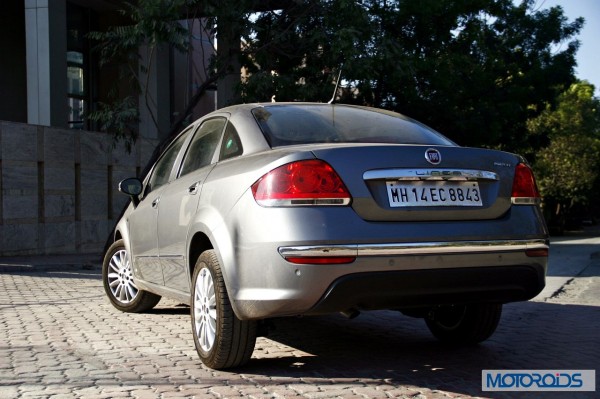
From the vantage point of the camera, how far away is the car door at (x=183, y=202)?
5.73 metres

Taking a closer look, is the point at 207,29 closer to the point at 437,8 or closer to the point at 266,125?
the point at 437,8

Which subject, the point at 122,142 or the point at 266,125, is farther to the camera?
the point at 122,142

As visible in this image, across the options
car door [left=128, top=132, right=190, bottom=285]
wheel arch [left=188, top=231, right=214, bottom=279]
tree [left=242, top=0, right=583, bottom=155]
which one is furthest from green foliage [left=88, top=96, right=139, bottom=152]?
wheel arch [left=188, top=231, right=214, bottom=279]

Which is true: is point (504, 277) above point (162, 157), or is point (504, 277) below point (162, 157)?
below

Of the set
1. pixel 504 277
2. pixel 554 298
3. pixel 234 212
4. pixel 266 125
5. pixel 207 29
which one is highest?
pixel 207 29

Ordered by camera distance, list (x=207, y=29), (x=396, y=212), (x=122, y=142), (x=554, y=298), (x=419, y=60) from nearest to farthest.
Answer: (x=396, y=212), (x=554, y=298), (x=207, y=29), (x=122, y=142), (x=419, y=60)

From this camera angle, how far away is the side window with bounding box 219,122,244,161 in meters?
5.44

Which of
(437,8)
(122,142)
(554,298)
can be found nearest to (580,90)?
(437,8)

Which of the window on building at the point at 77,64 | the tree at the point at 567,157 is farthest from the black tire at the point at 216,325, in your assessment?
the tree at the point at 567,157

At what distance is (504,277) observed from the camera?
490 centimetres

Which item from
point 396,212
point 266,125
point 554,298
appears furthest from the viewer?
point 554,298

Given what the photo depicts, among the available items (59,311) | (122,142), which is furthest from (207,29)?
(59,311)

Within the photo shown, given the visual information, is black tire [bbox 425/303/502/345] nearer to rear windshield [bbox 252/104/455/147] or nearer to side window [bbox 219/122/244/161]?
rear windshield [bbox 252/104/455/147]

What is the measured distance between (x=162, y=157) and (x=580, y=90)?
5367 centimetres
